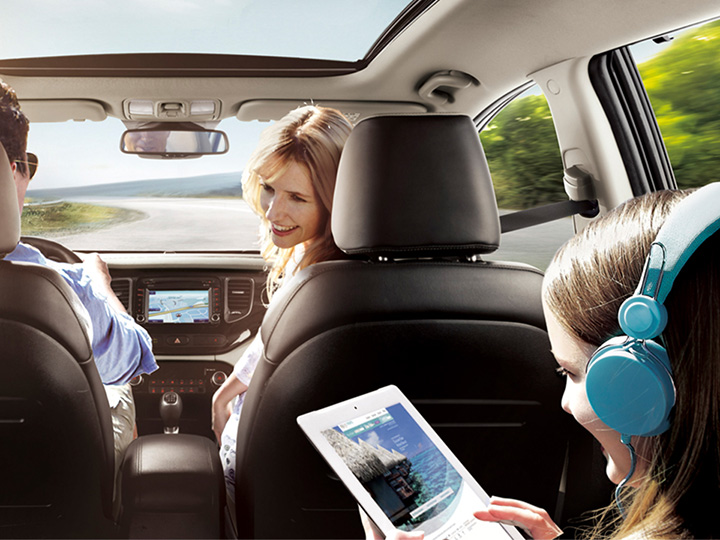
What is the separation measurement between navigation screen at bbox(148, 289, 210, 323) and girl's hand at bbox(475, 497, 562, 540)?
257 centimetres

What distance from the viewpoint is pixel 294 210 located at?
2.28 meters

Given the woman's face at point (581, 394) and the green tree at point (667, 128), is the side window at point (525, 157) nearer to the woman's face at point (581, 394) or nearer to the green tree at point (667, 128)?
the green tree at point (667, 128)

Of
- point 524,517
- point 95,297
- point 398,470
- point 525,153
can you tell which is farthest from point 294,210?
point 525,153

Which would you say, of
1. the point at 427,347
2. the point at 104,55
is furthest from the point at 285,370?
the point at 104,55

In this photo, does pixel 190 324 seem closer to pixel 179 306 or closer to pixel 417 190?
pixel 179 306

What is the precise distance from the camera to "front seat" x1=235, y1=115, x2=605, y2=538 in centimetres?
162

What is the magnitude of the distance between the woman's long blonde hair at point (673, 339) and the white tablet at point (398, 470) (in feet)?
1.48

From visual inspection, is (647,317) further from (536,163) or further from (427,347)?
(536,163)

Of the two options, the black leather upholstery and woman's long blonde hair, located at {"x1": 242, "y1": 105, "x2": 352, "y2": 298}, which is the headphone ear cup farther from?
woman's long blonde hair, located at {"x1": 242, "y1": 105, "x2": 352, "y2": 298}

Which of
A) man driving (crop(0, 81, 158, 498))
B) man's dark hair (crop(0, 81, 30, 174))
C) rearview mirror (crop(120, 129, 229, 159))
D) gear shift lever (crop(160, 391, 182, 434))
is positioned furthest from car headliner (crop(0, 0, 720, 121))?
gear shift lever (crop(160, 391, 182, 434))

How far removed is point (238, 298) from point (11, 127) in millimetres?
2005

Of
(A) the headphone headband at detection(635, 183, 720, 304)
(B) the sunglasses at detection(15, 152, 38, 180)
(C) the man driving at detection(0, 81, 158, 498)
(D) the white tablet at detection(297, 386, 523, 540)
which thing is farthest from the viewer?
(B) the sunglasses at detection(15, 152, 38, 180)

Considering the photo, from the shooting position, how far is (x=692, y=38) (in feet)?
7.45

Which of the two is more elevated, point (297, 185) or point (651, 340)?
point (297, 185)
